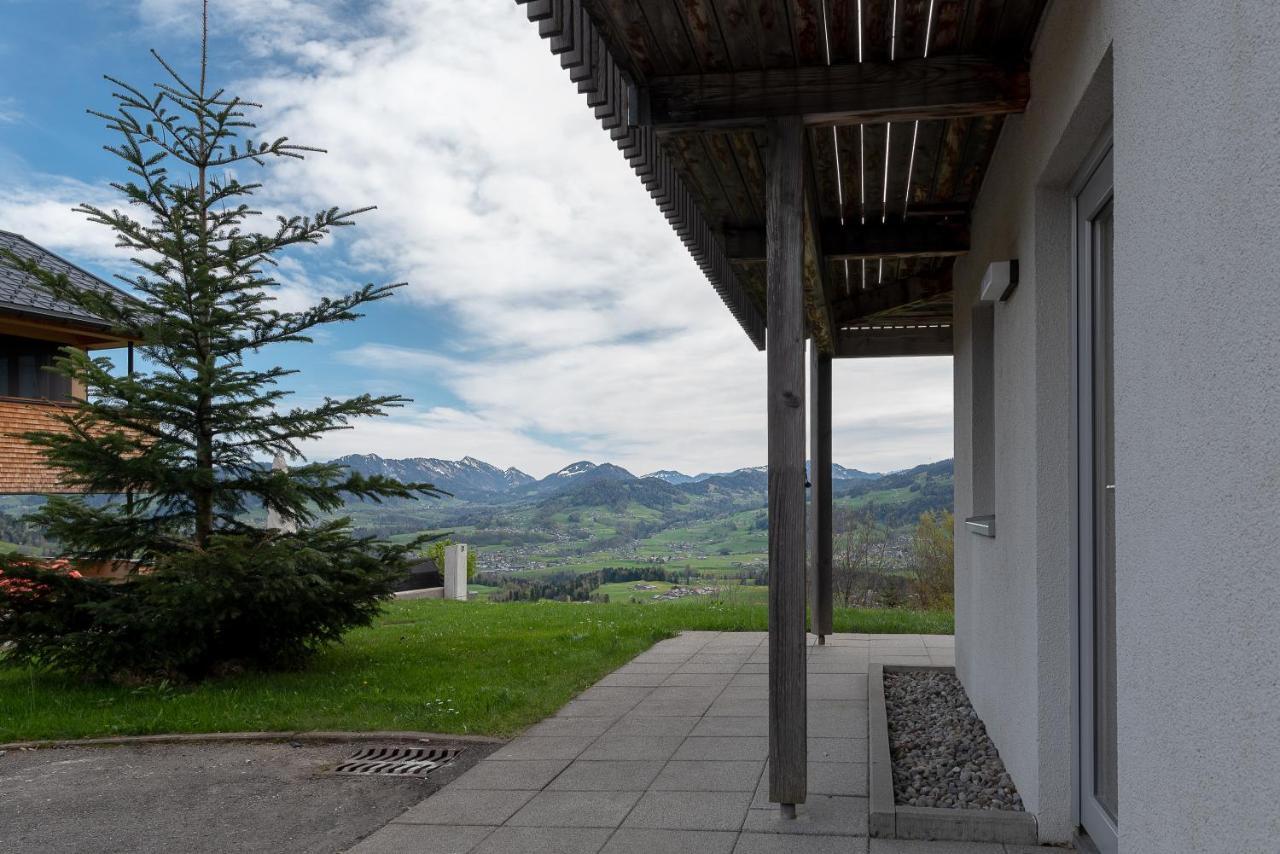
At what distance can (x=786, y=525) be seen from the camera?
13.9 feet

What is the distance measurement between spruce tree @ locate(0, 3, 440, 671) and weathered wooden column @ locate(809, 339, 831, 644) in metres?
3.71

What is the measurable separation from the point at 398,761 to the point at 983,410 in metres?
4.02

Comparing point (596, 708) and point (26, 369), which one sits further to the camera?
point (26, 369)

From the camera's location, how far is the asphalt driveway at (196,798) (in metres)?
4.28

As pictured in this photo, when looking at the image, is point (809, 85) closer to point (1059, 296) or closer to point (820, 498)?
point (1059, 296)

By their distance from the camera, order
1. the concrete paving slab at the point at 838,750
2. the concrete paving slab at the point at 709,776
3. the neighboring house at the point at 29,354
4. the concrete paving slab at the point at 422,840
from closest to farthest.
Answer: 1. the concrete paving slab at the point at 422,840
2. the concrete paving slab at the point at 709,776
3. the concrete paving slab at the point at 838,750
4. the neighboring house at the point at 29,354

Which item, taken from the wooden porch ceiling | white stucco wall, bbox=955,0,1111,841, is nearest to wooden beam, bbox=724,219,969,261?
the wooden porch ceiling

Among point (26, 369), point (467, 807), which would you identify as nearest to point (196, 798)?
point (467, 807)

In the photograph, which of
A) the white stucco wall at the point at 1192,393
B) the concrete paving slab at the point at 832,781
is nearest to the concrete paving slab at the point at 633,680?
the concrete paving slab at the point at 832,781

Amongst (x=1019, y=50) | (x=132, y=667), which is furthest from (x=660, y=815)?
(x=132, y=667)

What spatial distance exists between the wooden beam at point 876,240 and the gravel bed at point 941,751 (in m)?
2.96

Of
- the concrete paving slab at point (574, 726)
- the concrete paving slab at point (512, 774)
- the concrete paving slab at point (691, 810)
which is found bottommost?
the concrete paving slab at point (574, 726)

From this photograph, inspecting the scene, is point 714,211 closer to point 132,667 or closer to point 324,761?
point 324,761

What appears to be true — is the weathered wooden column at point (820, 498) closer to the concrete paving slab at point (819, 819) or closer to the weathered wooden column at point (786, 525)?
the concrete paving slab at point (819, 819)
